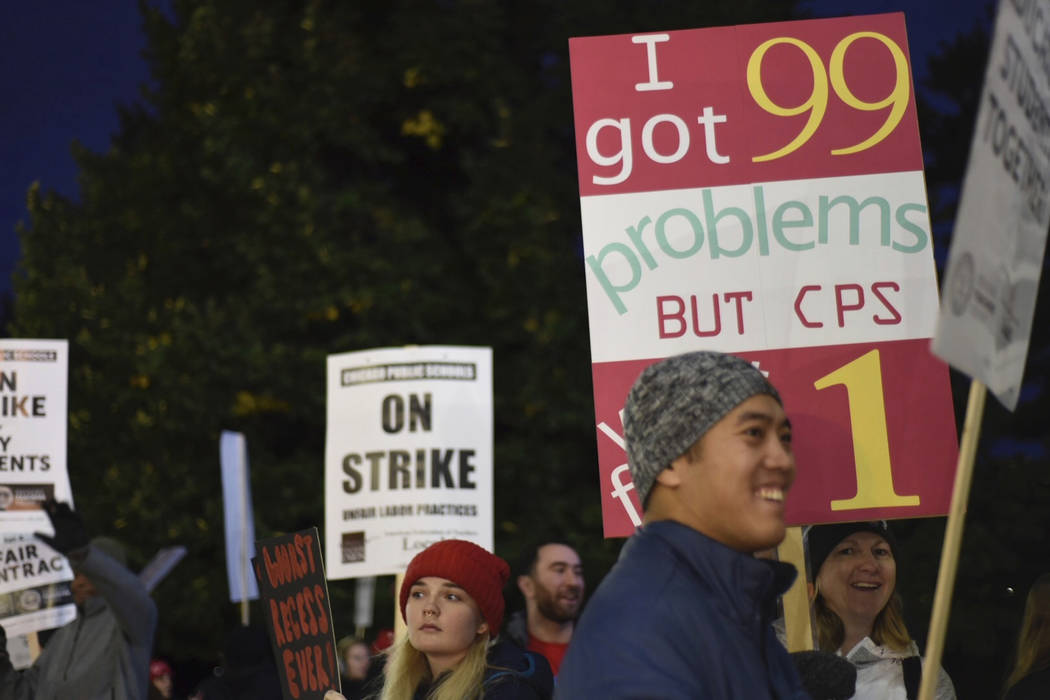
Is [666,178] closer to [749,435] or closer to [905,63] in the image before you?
[905,63]

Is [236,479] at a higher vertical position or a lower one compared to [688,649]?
higher

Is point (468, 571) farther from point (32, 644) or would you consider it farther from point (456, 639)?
point (32, 644)

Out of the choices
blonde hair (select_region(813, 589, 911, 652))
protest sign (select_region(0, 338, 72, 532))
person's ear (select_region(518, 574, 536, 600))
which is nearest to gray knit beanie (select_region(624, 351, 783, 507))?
blonde hair (select_region(813, 589, 911, 652))

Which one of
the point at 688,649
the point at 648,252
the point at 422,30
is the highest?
the point at 422,30

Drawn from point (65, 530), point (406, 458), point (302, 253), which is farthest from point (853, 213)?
point (302, 253)

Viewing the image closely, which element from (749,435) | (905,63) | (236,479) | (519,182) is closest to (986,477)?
(519,182)

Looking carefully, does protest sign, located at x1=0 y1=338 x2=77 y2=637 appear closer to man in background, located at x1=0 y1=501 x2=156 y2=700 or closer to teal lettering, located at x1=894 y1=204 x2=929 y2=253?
man in background, located at x1=0 y1=501 x2=156 y2=700

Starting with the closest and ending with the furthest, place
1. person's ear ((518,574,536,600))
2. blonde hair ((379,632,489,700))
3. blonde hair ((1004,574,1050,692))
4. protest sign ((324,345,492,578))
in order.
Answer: blonde hair ((379,632,489,700)), blonde hair ((1004,574,1050,692)), person's ear ((518,574,536,600)), protest sign ((324,345,492,578))

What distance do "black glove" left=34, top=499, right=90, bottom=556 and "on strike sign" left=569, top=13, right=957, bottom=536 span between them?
11.2ft

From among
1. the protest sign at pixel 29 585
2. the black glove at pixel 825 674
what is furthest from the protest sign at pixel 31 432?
the black glove at pixel 825 674

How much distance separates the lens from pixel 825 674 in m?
3.39

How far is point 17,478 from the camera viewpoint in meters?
9.54

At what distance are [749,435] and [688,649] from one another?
0.42 metres

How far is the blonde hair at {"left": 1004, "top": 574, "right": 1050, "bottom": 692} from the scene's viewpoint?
510cm
